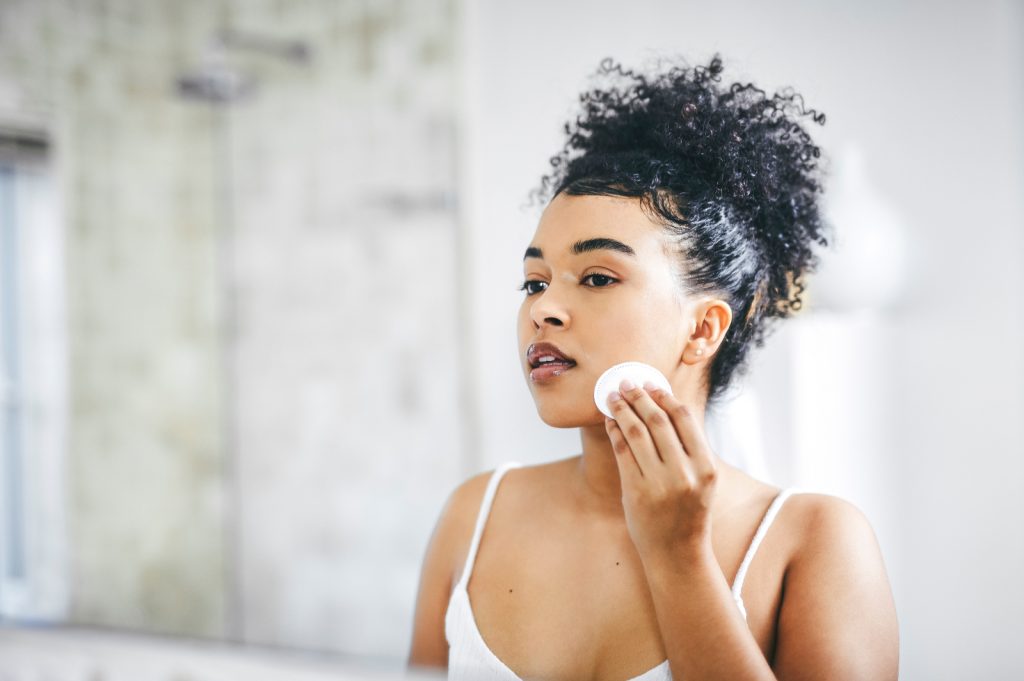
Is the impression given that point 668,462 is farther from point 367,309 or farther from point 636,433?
point 367,309

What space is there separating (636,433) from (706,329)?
116 millimetres

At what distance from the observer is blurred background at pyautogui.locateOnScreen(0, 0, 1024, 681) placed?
626 mm

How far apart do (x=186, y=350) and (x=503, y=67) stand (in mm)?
762

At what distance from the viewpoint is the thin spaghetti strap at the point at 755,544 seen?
1.82 feet

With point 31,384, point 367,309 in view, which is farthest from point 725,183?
point 31,384

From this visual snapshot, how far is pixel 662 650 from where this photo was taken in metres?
0.56

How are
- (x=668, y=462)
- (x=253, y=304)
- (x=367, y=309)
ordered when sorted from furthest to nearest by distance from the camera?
(x=253, y=304), (x=367, y=309), (x=668, y=462)

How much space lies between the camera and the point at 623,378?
560mm

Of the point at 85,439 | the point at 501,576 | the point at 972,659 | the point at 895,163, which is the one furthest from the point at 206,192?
the point at 972,659

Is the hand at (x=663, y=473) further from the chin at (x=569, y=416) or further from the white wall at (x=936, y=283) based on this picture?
the white wall at (x=936, y=283)

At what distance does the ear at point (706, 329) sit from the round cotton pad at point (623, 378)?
0.13ft

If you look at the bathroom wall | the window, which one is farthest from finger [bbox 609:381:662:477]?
the window

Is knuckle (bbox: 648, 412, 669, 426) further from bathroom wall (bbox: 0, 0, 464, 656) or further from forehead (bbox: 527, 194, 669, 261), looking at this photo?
bathroom wall (bbox: 0, 0, 464, 656)

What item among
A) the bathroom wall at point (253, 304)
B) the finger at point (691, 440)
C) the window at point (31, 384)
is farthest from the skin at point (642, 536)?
the window at point (31, 384)
